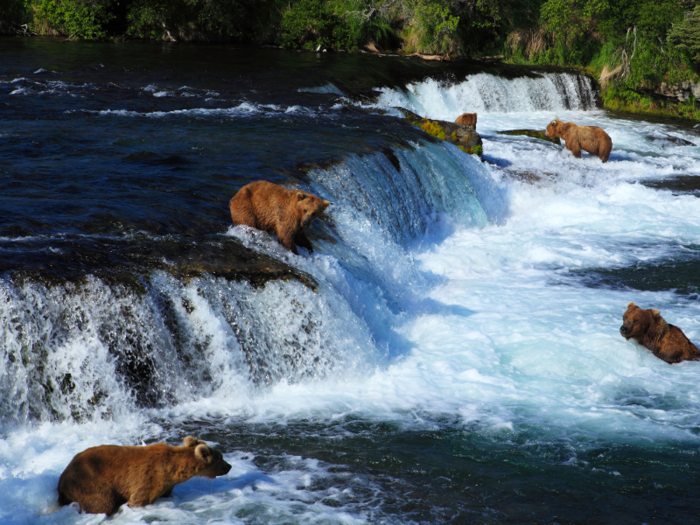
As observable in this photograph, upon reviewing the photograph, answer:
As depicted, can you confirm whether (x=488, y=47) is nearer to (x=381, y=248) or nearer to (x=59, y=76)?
(x=59, y=76)

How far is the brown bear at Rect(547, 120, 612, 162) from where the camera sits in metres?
15.8

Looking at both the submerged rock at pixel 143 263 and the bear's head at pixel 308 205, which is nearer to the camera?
the submerged rock at pixel 143 263

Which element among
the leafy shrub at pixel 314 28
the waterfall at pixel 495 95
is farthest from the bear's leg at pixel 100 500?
the leafy shrub at pixel 314 28

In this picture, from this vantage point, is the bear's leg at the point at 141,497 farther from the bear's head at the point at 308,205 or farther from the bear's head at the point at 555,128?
the bear's head at the point at 555,128

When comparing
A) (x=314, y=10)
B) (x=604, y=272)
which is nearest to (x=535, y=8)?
(x=314, y=10)

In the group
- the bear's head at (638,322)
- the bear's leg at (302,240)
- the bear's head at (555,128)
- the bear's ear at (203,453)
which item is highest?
the bear's head at (555,128)

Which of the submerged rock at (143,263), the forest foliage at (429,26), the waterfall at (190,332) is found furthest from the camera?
the forest foliage at (429,26)

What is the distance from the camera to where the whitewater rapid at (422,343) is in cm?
488

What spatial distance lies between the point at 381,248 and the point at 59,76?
11.6m

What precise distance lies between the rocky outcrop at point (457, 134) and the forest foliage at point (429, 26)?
1234 centimetres

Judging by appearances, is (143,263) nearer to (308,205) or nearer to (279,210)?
(279,210)

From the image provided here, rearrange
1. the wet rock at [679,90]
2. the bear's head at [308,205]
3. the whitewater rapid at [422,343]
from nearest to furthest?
the whitewater rapid at [422,343], the bear's head at [308,205], the wet rock at [679,90]

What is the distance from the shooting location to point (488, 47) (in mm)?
28906

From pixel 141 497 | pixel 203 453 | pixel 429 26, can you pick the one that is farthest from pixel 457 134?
pixel 429 26
